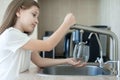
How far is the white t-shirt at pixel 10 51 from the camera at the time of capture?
1.10 meters

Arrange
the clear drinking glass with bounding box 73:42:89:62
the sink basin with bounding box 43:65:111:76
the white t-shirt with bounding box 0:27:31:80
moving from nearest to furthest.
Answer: the white t-shirt with bounding box 0:27:31:80
the clear drinking glass with bounding box 73:42:89:62
the sink basin with bounding box 43:65:111:76

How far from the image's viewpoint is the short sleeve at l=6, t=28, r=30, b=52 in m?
1.10

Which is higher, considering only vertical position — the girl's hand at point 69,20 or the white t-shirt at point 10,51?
the girl's hand at point 69,20

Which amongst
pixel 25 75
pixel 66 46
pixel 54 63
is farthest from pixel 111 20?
pixel 25 75

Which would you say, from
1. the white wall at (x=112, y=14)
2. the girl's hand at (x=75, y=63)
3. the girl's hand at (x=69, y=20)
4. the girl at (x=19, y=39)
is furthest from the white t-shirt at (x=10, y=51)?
the white wall at (x=112, y=14)

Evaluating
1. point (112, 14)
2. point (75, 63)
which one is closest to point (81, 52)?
point (75, 63)

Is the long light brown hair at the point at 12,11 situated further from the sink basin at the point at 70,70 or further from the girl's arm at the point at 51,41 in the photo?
the sink basin at the point at 70,70

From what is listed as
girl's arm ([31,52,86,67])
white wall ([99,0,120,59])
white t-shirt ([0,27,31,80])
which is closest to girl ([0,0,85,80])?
white t-shirt ([0,27,31,80])

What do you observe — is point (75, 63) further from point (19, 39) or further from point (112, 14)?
point (112, 14)

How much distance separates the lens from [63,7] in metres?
2.68

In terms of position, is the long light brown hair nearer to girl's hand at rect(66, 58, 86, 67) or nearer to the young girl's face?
the young girl's face

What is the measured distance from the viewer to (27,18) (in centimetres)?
119

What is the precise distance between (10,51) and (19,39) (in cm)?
7

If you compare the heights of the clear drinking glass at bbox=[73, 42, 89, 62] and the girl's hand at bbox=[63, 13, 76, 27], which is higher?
the girl's hand at bbox=[63, 13, 76, 27]
